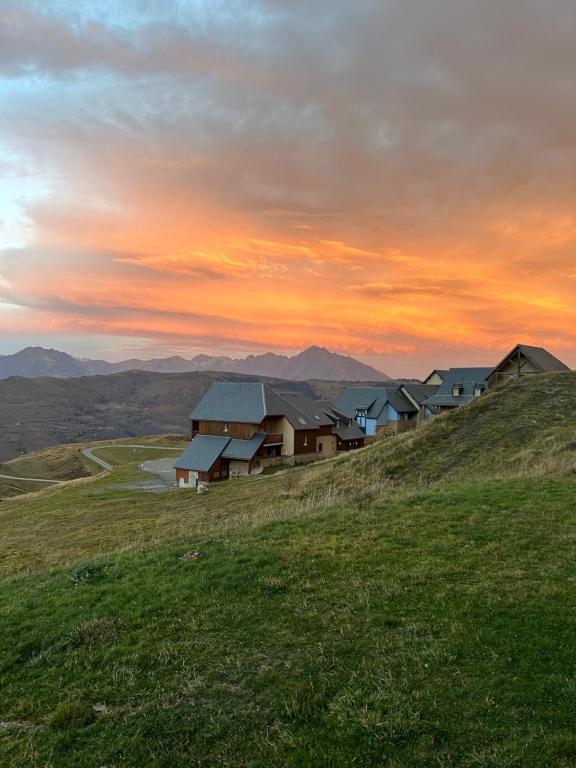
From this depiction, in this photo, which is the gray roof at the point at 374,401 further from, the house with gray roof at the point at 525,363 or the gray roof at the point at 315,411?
the house with gray roof at the point at 525,363

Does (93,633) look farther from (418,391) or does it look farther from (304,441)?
(418,391)

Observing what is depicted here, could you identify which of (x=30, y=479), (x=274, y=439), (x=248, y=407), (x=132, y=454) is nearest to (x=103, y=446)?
(x=132, y=454)

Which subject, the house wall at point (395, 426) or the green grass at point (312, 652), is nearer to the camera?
the green grass at point (312, 652)

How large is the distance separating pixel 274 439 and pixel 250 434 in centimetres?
373

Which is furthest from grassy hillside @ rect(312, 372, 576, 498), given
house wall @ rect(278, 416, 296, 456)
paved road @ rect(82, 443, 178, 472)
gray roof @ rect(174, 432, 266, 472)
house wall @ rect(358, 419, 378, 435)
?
paved road @ rect(82, 443, 178, 472)

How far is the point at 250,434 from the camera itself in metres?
68.2

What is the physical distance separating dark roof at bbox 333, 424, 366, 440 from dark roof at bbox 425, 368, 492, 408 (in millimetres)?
13624

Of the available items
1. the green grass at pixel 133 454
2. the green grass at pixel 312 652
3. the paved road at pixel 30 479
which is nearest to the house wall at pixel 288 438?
the green grass at pixel 133 454

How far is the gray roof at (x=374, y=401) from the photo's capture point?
91.5m

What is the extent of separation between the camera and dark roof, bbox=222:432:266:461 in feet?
211

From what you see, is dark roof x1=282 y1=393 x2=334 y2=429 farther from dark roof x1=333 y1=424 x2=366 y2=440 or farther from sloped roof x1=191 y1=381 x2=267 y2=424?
sloped roof x1=191 y1=381 x2=267 y2=424

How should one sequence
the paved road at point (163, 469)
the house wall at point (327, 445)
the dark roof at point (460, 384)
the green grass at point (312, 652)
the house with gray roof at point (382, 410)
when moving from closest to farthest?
the green grass at point (312, 652) → the paved road at point (163, 469) → the house wall at point (327, 445) → the dark roof at point (460, 384) → the house with gray roof at point (382, 410)

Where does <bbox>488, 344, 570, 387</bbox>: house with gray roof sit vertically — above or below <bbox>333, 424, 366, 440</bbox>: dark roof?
above

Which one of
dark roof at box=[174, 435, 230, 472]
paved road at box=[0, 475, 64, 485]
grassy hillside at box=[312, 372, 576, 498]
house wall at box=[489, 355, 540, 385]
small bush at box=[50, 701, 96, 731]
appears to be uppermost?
house wall at box=[489, 355, 540, 385]
